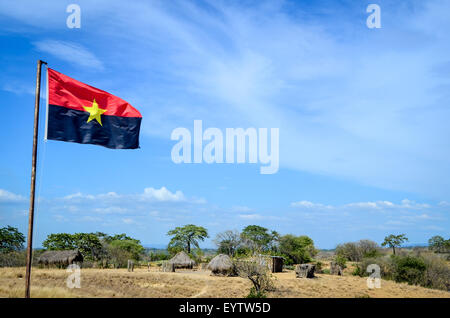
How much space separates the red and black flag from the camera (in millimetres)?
14492

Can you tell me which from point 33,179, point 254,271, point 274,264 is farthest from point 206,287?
point 33,179

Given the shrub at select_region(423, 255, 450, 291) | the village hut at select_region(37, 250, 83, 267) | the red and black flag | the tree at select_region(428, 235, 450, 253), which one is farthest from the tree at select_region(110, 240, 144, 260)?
the tree at select_region(428, 235, 450, 253)

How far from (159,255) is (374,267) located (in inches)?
1179

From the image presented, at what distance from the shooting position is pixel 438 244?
67.3 m

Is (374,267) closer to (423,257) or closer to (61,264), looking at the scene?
(423,257)

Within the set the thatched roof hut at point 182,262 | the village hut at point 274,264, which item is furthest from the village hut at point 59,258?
the village hut at point 274,264

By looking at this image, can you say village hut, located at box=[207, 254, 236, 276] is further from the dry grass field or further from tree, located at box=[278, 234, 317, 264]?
tree, located at box=[278, 234, 317, 264]

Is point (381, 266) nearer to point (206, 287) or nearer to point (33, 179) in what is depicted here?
point (206, 287)

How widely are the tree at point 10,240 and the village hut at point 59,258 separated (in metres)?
10.8

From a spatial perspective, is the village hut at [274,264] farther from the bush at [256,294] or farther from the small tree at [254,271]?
the bush at [256,294]

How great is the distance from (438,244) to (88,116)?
222ft

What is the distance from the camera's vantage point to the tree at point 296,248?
52344 mm

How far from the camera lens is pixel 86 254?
4869 centimetres
